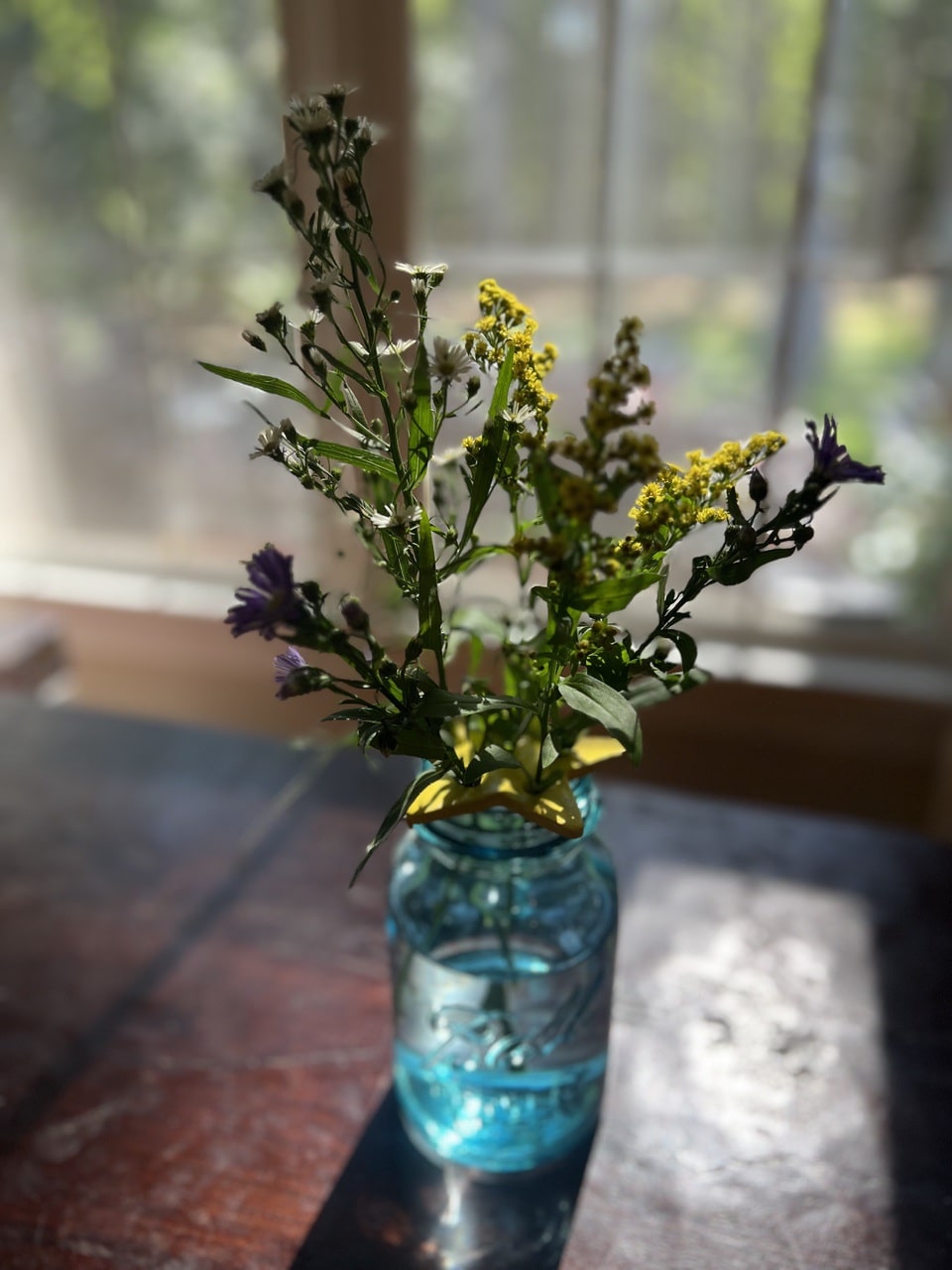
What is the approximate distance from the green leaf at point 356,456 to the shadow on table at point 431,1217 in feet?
1.64

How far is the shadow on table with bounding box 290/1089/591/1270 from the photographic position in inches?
27.5

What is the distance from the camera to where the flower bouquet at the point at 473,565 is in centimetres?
51

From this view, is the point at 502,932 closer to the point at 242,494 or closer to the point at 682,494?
the point at 682,494

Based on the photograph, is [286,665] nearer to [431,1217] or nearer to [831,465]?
[831,465]

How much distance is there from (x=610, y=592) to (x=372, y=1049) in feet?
1.63

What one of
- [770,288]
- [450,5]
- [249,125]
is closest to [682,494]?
[770,288]

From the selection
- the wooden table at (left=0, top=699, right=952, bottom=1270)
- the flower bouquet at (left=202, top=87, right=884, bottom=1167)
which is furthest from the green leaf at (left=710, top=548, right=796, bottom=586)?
the wooden table at (left=0, top=699, right=952, bottom=1270)

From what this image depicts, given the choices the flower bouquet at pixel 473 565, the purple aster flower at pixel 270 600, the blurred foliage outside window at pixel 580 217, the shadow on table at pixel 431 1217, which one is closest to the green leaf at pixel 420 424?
the flower bouquet at pixel 473 565

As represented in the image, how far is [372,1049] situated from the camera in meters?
0.86

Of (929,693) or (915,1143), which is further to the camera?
(929,693)

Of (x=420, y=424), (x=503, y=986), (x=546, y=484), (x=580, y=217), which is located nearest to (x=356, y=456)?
(x=420, y=424)

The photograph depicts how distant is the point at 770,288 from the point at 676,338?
16 centimetres

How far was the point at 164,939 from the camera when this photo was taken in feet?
3.25

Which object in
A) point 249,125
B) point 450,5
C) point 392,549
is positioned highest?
point 450,5
